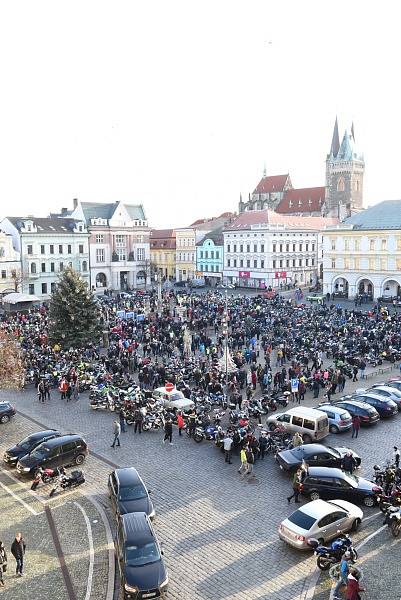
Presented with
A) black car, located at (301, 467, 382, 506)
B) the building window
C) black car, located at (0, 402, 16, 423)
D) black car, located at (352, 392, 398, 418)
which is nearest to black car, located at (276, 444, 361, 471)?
black car, located at (301, 467, 382, 506)

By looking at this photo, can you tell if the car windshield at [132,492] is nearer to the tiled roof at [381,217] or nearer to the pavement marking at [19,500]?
the pavement marking at [19,500]

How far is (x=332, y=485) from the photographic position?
1709cm

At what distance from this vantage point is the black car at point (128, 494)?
1557 centimetres

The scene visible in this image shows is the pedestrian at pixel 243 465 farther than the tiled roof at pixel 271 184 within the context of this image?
No

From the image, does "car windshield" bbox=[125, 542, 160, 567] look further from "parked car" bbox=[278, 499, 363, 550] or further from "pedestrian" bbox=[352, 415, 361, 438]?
"pedestrian" bbox=[352, 415, 361, 438]

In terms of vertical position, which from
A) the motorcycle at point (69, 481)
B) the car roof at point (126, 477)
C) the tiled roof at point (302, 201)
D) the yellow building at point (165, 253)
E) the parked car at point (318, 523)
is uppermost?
the tiled roof at point (302, 201)

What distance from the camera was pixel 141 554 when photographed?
13023mm

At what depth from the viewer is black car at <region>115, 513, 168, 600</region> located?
12.3 m

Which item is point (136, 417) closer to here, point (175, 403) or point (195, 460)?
point (175, 403)

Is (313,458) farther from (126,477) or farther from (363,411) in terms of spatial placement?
(126,477)

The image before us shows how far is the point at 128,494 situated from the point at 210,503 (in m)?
2.88

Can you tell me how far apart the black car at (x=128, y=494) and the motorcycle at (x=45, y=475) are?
2.77 meters

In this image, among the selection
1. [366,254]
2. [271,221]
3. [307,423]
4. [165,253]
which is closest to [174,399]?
[307,423]

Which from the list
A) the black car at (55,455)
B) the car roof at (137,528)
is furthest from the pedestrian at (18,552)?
the black car at (55,455)
